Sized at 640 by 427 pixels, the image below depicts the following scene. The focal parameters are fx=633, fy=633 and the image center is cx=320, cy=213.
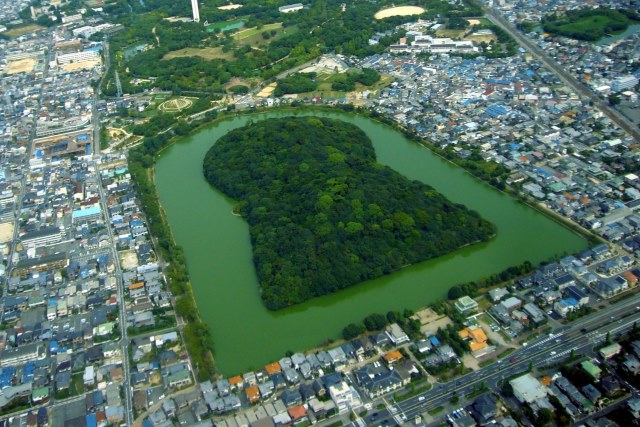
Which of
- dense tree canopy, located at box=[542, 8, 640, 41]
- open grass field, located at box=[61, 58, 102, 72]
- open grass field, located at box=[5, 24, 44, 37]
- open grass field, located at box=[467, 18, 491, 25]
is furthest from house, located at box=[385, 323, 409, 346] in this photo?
open grass field, located at box=[5, 24, 44, 37]

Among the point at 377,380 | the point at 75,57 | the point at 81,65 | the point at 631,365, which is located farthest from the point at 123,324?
the point at 75,57

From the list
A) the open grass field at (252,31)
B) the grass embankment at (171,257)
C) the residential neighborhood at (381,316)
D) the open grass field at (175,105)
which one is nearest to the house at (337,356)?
the residential neighborhood at (381,316)

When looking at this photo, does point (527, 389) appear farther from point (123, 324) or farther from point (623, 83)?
point (623, 83)

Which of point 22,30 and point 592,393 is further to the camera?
point 22,30

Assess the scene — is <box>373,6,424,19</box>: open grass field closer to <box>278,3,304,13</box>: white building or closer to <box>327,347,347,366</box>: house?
<box>278,3,304,13</box>: white building

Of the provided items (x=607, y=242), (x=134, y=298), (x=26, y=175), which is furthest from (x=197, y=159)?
(x=607, y=242)

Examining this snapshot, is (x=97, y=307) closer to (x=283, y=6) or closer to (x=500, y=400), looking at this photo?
(x=500, y=400)
